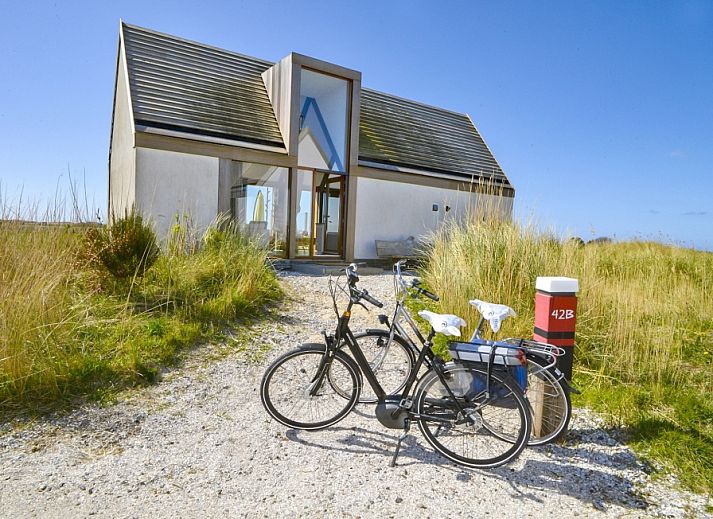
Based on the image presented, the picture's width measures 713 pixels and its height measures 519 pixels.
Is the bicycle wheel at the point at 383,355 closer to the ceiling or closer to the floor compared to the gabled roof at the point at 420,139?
closer to the floor

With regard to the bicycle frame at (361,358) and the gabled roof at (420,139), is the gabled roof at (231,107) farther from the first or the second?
the bicycle frame at (361,358)

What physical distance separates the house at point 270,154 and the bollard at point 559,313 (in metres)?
5.94

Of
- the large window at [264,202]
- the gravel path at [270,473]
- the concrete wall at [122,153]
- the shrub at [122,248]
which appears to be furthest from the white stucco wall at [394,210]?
the gravel path at [270,473]

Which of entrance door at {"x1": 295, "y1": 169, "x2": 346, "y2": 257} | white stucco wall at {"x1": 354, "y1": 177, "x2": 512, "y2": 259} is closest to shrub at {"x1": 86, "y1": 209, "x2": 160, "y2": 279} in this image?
entrance door at {"x1": 295, "y1": 169, "x2": 346, "y2": 257}

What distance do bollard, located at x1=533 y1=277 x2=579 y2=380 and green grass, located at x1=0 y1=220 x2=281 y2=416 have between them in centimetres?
351

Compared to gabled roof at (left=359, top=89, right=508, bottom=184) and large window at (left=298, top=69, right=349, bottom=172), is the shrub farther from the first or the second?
gabled roof at (left=359, top=89, right=508, bottom=184)

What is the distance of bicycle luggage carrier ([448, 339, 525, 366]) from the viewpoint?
3.11m

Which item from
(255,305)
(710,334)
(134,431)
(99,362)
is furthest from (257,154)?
(710,334)

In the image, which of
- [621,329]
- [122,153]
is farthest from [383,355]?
[122,153]

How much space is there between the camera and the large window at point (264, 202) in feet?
35.2

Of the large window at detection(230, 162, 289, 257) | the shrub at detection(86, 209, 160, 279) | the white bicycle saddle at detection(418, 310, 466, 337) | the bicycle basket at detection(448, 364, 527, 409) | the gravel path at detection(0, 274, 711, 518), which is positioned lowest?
the gravel path at detection(0, 274, 711, 518)

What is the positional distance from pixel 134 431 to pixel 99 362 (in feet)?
3.84

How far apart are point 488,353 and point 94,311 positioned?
4.46 m

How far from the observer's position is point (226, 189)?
34.1ft
